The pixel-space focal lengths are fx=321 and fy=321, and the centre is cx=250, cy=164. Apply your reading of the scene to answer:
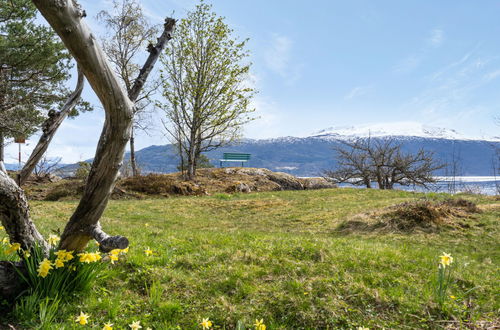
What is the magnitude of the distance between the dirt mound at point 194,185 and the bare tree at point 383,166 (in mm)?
5271

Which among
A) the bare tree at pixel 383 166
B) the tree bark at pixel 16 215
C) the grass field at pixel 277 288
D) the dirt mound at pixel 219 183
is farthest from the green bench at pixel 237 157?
the tree bark at pixel 16 215

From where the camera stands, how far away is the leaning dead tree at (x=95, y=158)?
8.61 ft

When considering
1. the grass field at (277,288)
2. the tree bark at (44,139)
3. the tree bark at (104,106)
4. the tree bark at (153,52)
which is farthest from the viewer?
the tree bark at (44,139)

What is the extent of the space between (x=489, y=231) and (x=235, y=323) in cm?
884

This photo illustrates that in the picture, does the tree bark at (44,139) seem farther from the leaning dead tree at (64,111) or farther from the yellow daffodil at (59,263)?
the yellow daffodil at (59,263)

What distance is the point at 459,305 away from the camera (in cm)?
388

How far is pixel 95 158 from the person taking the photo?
10.6 feet

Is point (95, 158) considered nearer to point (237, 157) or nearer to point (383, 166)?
point (383, 166)

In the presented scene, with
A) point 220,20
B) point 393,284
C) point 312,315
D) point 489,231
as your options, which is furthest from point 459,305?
point 220,20

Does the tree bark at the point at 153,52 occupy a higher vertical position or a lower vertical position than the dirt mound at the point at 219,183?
higher

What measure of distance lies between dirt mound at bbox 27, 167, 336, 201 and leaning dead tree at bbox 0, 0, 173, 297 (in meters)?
15.1

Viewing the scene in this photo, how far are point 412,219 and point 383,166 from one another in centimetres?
1972

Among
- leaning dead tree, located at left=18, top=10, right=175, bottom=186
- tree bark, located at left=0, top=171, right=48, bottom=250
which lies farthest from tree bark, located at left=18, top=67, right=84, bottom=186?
tree bark, located at left=0, top=171, right=48, bottom=250

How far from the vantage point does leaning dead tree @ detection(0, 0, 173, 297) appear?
2.62 metres
